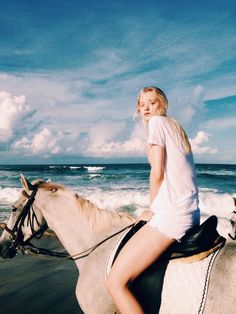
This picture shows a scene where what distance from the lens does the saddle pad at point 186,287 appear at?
2848 mm

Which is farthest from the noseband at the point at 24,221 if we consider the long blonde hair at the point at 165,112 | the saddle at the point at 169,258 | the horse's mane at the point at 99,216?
the long blonde hair at the point at 165,112

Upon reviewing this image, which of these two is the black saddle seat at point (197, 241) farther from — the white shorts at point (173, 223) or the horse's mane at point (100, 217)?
the horse's mane at point (100, 217)

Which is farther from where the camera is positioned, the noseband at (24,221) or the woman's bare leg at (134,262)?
the noseband at (24,221)

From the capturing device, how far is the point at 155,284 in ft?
9.88

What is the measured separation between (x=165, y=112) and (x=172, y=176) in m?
0.67

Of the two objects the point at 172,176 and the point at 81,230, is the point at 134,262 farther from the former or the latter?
the point at 81,230

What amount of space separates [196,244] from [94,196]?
2099 centimetres

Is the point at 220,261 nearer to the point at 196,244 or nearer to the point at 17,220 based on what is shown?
the point at 196,244

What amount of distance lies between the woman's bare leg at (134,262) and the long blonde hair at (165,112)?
32.9 inches

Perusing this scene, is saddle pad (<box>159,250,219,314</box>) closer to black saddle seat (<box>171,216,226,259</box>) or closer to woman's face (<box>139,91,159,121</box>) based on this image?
black saddle seat (<box>171,216,226,259</box>)

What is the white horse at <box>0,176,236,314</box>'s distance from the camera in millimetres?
2832

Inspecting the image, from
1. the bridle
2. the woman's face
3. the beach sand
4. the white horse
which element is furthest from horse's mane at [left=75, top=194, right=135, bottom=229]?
the beach sand

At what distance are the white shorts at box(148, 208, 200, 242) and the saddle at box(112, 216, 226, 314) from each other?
0.10 meters

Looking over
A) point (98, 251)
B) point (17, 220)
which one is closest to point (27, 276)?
point (17, 220)
